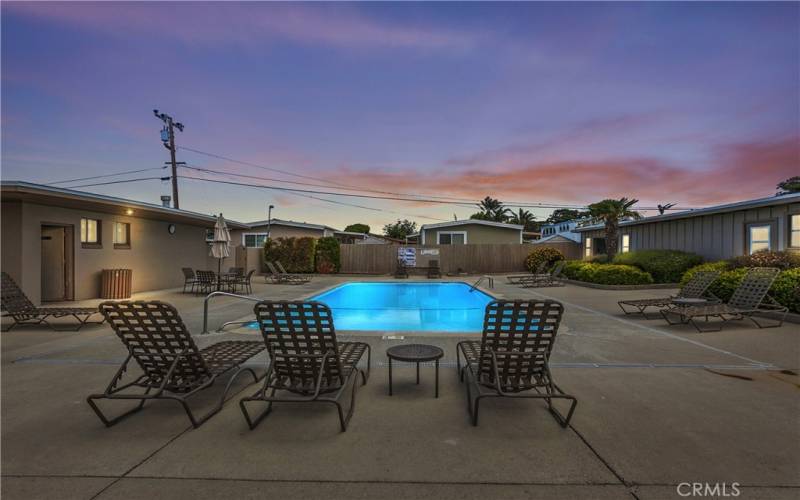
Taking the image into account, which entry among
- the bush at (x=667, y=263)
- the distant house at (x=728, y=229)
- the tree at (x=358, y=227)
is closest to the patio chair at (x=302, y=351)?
the distant house at (x=728, y=229)

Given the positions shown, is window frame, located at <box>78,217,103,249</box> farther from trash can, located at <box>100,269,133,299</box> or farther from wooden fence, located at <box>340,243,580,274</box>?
wooden fence, located at <box>340,243,580,274</box>

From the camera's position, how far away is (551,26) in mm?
11305

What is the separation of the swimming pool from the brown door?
7016 mm

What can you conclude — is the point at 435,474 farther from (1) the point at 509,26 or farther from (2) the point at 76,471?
(1) the point at 509,26

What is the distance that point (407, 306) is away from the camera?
1223cm

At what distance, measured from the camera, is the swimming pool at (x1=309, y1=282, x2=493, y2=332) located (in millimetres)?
9000

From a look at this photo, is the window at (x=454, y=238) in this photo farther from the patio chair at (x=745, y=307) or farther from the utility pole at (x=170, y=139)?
the patio chair at (x=745, y=307)

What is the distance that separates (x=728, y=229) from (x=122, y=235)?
68.8 ft

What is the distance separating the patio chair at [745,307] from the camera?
7.09 m

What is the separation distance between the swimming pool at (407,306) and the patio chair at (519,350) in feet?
14.9

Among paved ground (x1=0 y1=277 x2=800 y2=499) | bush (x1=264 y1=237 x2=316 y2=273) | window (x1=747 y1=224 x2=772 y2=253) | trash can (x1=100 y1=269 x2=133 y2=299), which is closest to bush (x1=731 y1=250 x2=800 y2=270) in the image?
window (x1=747 y1=224 x2=772 y2=253)

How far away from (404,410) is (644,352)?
3.99 meters

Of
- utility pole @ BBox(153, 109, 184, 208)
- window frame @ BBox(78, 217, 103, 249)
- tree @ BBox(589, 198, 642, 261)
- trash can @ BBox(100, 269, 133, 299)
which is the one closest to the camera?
window frame @ BBox(78, 217, 103, 249)

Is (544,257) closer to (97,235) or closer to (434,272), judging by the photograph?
(434,272)
